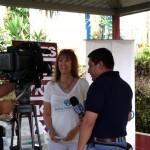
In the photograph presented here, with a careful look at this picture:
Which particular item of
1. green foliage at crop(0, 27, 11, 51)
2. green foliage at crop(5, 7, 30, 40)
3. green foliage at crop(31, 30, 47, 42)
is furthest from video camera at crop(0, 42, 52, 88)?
green foliage at crop(31, 30, 47, 42)

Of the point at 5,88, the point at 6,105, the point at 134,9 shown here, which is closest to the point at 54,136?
the point at 5,88

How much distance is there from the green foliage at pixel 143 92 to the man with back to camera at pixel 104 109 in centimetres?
415

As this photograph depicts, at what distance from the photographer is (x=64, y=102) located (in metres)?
2.70

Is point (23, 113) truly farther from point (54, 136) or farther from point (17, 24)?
point (17, 24)

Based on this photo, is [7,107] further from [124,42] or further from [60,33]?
[60,33]

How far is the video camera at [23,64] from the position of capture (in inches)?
77.1

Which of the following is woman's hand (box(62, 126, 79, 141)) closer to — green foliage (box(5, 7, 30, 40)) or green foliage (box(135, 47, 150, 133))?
green foliage (box(135, 47, 150, 133))

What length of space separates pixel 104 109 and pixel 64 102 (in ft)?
1.88

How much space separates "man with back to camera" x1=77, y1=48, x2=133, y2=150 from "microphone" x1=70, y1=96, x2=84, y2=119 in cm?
25

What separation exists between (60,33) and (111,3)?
626 centimetres

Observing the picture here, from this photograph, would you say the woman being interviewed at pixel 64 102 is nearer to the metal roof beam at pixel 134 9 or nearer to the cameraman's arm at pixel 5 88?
the cameraman's arm at pixel 5 88

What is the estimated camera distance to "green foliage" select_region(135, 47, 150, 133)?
6.32 m

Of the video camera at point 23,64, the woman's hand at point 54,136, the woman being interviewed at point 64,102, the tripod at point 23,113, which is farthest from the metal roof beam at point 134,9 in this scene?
the tripod at point 23,113

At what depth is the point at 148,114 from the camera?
20.6 ft
